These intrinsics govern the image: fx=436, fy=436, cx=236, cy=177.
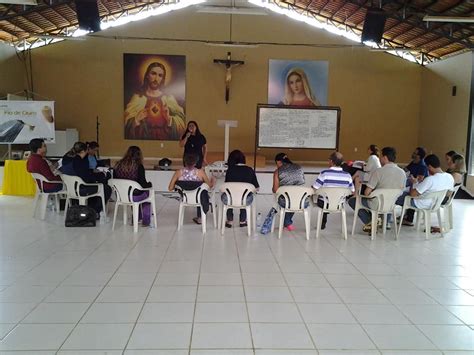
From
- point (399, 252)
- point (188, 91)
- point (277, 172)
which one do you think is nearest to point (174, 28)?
point (188, 91)

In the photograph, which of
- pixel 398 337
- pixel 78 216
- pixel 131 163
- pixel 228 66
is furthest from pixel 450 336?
pixel 228 66

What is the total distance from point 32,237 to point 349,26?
11.3 metres

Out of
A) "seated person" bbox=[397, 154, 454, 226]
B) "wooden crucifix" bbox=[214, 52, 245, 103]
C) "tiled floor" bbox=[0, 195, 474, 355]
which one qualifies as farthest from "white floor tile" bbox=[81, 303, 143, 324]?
"wooden crucifix" bbox=[214, 52, 245, 103]

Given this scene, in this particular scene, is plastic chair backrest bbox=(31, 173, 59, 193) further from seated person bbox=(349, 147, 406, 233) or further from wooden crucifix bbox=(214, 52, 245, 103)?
wooden crucifix bbox=(214, 52, 245, 103)

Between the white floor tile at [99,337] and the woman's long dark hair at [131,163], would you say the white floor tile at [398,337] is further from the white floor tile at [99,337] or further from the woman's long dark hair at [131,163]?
the woman's long dark hair at [131,163]

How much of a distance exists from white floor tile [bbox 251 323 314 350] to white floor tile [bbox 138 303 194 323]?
43 centimetres

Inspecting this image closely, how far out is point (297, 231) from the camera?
5.27 metres

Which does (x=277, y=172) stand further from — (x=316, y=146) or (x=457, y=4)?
(x=457, y=4)

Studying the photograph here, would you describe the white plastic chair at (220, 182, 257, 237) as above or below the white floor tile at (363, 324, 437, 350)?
above

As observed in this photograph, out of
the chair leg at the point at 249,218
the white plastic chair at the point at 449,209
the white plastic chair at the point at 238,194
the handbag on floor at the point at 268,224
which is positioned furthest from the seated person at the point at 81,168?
the white plastic chair at the point at 449,209

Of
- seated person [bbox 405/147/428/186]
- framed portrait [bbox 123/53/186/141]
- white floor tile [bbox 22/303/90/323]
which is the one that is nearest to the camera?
white floor tile [bbox 22/303/90/323]

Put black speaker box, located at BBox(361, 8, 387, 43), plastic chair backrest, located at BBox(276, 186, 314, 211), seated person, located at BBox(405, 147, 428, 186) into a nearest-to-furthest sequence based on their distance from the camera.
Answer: plastic chair backrest, located at BBox(276, 186, 314, 211) → seated person, located at BBox(405, 147, 428, 186) → black speaker box, located at BBox(361, 8, 387, 43)

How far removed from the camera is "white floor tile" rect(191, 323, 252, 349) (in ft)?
7.59

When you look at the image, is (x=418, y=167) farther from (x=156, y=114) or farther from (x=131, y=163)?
(x=156, y=114)
